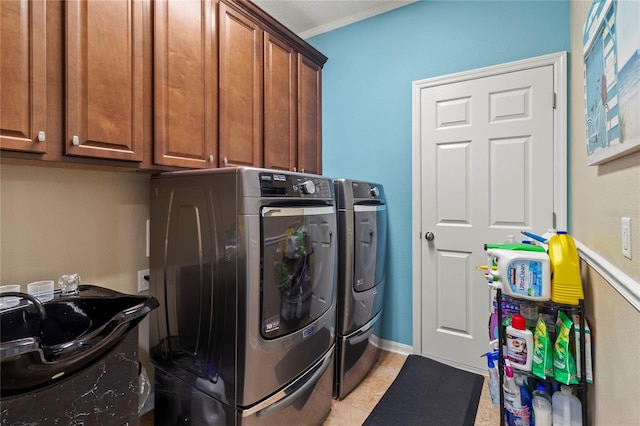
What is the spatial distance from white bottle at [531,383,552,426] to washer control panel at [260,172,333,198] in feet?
4.48

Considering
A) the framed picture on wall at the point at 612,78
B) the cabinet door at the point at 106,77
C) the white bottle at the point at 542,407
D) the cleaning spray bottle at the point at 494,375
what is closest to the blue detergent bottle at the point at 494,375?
the cleaning spray bottle at the point at 494,375

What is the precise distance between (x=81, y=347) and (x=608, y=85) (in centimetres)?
191

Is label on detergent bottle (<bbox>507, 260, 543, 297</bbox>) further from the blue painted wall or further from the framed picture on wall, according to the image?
the blue painted wall

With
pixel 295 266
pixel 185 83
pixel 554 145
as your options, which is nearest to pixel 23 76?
pixel 185 83

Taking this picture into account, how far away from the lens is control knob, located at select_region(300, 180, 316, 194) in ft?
5.25

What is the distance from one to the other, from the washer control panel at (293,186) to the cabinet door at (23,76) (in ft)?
2.83

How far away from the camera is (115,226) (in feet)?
5.70

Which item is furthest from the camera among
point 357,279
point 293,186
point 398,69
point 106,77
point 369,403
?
point 398,69

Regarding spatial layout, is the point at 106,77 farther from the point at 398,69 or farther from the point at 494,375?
the point at 494,375

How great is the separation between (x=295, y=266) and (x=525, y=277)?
1027 mm

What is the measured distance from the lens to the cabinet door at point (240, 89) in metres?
1.93

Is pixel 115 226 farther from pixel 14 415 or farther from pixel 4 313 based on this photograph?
pixel 14 415

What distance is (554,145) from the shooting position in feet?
6.70

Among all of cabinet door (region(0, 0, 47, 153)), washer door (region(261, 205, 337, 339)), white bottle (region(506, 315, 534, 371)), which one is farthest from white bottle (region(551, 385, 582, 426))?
cabinet door (region(0, 0, 47, 153))
